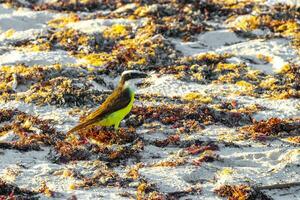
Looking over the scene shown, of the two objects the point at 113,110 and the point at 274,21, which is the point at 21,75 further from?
the point at 274,21

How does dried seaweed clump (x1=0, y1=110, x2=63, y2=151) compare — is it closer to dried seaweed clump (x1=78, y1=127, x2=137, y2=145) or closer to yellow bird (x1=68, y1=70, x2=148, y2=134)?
dried seaweed clump (x1=78, y1=127, x2=137, y2=145)

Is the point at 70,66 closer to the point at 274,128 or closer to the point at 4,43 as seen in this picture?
the point at 4,43

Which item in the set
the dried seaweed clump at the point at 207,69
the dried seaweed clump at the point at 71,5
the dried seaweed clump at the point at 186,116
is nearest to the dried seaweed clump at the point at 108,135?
the dried seaweed clump at the point at 186,116

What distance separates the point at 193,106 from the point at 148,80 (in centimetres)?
246

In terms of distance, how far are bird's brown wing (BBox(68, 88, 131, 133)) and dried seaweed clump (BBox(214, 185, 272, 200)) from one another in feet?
10.4

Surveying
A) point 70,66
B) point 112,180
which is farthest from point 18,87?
point 112,180

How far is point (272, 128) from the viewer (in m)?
12.0

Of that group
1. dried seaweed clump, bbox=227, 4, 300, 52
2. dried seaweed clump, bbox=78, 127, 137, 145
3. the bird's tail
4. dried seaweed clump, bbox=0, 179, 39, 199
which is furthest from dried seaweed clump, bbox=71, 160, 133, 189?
dried seaweed clump, bbox=227, 4, 300, 52

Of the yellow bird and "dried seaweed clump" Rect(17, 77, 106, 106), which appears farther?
"dried seaweed clump" Rect(17, 77, 106, 106)

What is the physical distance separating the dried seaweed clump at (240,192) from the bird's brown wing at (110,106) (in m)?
3.17

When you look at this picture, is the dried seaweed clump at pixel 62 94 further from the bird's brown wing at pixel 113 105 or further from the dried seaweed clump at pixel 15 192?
the dried seaweed clump at pixel 15 192

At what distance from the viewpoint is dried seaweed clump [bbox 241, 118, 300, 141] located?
11891 millimetres

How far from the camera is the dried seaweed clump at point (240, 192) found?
9.06 meters

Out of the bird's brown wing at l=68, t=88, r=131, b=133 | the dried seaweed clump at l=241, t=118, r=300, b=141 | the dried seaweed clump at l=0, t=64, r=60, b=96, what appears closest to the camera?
the bird's brown wing at l=68, t=88, r=131, b=133
